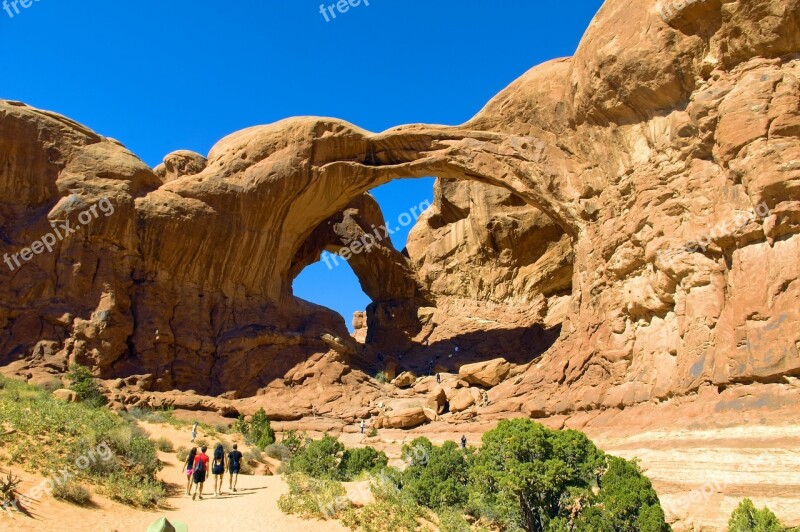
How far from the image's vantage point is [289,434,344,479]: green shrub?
16.1 metres

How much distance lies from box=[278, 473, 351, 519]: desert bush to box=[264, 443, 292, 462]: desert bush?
22.0ft

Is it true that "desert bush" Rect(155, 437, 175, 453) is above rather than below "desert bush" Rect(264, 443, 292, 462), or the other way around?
above

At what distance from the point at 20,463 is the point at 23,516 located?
2.54m

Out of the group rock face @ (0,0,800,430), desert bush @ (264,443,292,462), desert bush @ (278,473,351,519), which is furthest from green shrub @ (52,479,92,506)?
rock face @ (0,0,800,430)

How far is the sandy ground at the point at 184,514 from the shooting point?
8609mm

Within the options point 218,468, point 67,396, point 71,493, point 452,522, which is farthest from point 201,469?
point 67,396

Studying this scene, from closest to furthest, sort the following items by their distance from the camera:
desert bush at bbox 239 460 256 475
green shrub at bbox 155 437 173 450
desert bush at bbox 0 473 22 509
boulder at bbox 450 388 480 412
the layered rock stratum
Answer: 1. desert bush at bbox 0 473 22 509
2. the layered rock stratum
3. desert bush at bbox 239 460 256 475
4. green shrub at bbox 155 437 173 450
5. boulder at bbox 450 388 480 412

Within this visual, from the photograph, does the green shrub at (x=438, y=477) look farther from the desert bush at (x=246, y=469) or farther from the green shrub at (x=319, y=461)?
the desert bush at (x=246, y=469)

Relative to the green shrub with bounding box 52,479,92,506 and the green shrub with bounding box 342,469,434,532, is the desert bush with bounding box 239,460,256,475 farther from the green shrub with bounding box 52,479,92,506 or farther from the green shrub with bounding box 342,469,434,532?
the green shrub with bounding box 52,479,92,506

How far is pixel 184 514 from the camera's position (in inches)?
425

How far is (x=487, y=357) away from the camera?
1184 inches

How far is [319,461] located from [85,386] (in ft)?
29.2

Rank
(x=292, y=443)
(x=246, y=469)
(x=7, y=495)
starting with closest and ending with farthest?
(x=7, y=495), (x=246, y=469), (x=292, y=443)

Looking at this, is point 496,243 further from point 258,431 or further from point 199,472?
point 199,472
